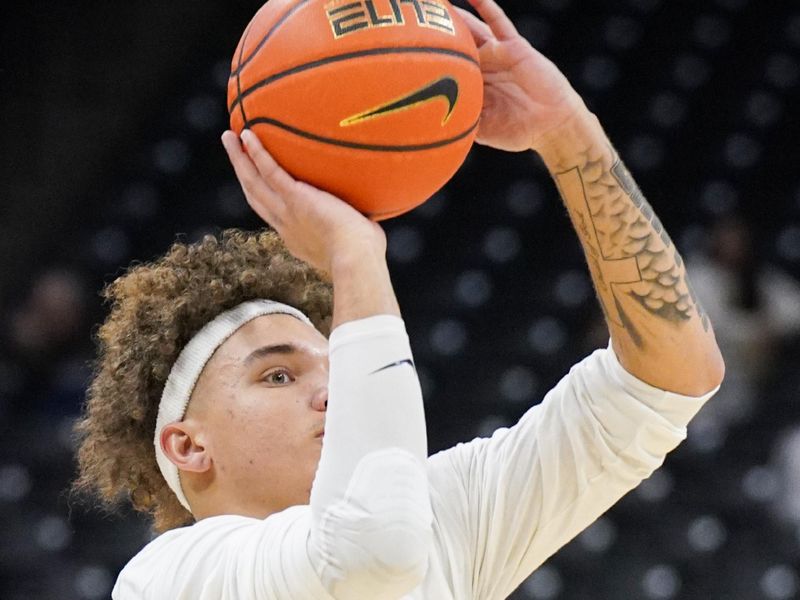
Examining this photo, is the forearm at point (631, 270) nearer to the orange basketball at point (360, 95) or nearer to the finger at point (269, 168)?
the orange basketball at point (360, 95)

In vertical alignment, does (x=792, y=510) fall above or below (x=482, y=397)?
below

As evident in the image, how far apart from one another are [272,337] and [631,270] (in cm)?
64

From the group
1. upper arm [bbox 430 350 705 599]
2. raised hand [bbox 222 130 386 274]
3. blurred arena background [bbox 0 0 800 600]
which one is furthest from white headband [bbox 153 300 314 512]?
blurred arena background [bbox 0 0 800 600]

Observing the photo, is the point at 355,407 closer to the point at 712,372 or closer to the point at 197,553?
the point at 197,553

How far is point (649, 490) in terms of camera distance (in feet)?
12.4

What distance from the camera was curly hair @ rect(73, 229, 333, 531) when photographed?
92.1 inches

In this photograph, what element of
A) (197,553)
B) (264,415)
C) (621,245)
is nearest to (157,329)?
(264,415)

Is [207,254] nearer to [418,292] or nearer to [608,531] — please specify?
[418,292]

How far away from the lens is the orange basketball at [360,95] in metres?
1.68

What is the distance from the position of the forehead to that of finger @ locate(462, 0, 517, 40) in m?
0.62

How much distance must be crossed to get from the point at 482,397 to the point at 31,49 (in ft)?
5.63

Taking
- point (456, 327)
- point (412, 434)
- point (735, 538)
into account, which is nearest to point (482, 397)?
point (456, 327)

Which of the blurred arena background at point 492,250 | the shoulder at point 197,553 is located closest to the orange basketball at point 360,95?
the shoulder at point 197,553

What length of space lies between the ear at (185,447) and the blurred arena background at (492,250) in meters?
1.34
